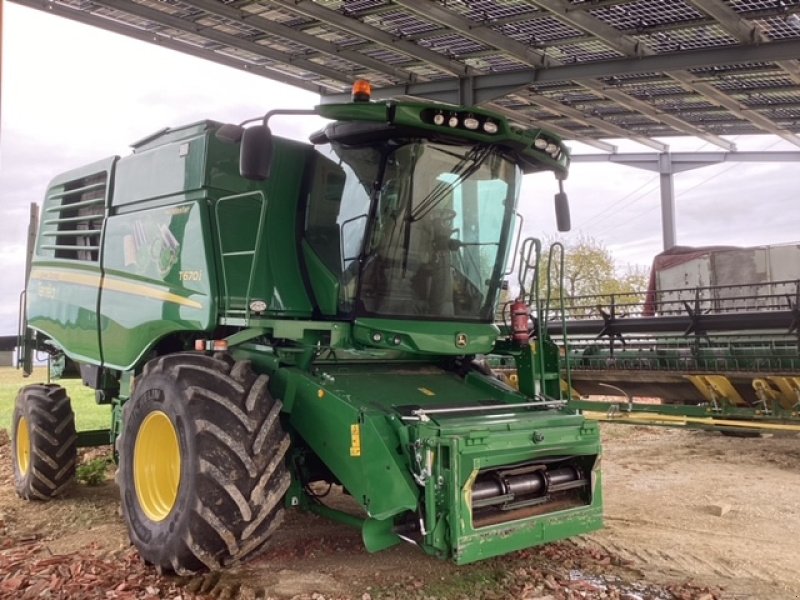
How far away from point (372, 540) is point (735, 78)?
402 inches

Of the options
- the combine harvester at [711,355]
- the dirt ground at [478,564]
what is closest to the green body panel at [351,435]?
the dirt ground at [478,564]

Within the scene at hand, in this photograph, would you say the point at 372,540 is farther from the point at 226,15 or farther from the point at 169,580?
the point at 226,15

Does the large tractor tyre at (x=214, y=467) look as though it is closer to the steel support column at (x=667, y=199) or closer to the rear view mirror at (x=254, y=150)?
the rear view mirror at (x=254, y=150)

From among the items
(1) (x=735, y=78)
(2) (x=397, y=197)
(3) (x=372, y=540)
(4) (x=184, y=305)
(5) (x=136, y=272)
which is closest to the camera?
(3) (x=372, y=540)

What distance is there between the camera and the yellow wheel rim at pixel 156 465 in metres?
4.18

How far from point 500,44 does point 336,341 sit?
6469 millimetres

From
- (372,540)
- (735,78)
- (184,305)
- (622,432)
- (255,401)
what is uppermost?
(735,78)

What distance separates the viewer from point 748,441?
8.67m

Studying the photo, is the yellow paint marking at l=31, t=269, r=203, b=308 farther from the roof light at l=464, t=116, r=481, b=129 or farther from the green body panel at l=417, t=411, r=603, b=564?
the roof light at l=464, t=116, r=481, b=129

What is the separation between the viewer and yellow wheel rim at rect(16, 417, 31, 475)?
6.08 metres

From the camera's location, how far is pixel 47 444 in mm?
5738

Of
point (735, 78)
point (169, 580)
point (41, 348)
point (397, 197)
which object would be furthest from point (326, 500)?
point (735, 78)

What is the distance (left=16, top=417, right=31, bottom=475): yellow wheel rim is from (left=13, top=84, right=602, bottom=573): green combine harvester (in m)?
1.36

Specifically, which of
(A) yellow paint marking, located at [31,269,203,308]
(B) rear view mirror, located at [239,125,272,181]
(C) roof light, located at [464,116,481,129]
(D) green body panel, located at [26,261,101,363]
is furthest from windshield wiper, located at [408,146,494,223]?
(D) green body panel, located at [26,261,101,363]
